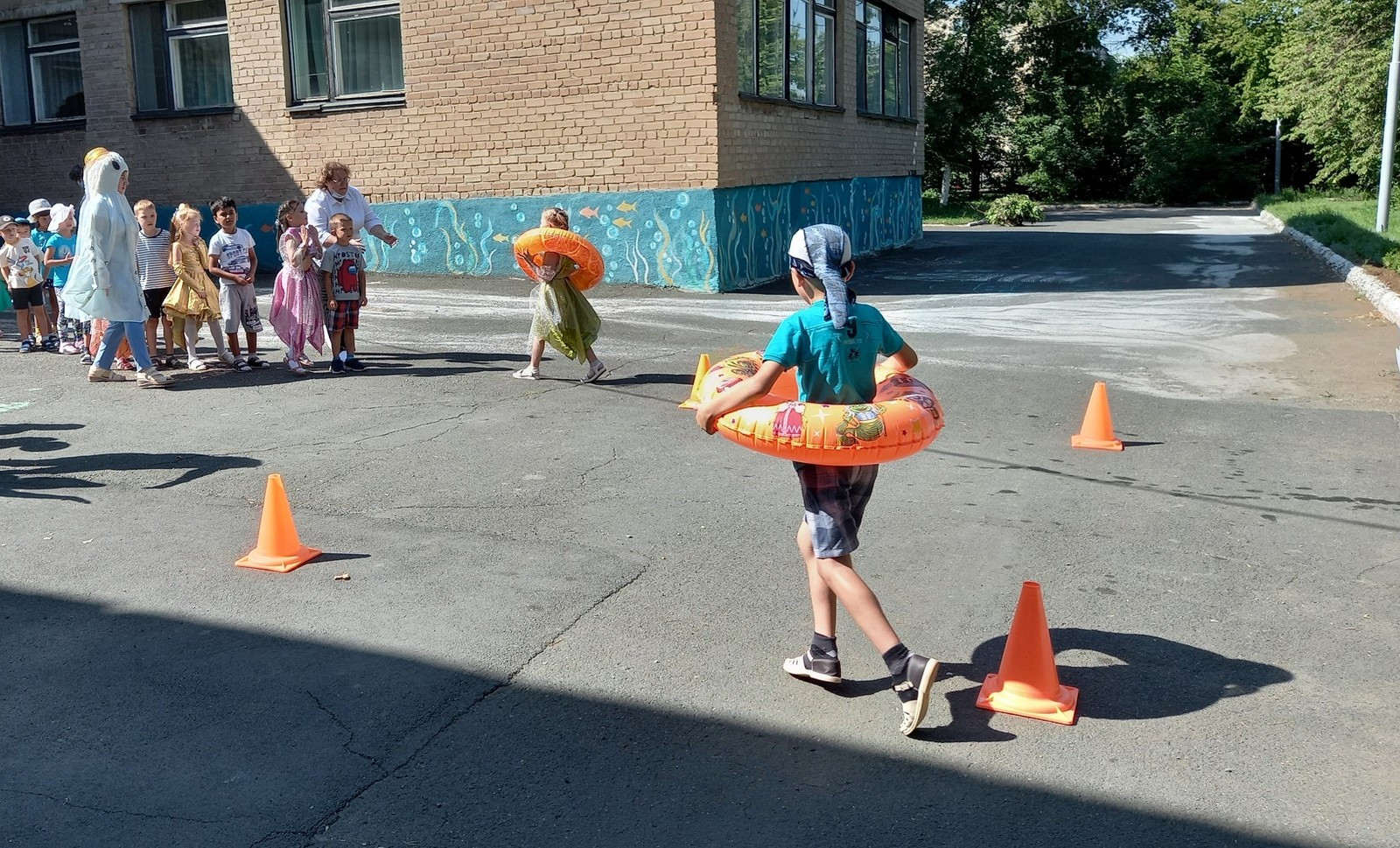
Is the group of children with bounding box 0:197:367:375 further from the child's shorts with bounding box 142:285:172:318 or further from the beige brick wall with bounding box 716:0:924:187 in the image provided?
the beige brick wall with bounding box 716:0:924:187

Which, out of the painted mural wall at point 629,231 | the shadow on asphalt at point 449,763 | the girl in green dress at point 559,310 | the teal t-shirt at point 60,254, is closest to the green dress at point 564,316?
the girl in green dress at point 559,310

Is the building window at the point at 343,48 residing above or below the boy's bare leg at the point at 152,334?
above

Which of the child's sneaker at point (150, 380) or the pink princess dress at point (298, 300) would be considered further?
the pink princess dress at point (298, 300)

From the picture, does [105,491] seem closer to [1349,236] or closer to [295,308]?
[295,308]

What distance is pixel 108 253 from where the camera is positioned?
9.70 meters

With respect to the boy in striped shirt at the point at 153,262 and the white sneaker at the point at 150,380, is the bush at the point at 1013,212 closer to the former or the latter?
the boy in striped shirt at the point at 153,262

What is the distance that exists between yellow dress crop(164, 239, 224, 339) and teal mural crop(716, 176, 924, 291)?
7457mm

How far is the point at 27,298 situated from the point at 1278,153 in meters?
47.6

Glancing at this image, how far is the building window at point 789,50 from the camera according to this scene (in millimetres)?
17562

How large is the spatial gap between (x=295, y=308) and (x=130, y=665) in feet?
21.3

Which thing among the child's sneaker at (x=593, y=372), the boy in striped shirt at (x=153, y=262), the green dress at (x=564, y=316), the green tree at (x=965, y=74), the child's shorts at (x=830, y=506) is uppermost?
the green tree at (x=965, y=74)

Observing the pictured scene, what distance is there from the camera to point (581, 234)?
58.0ft

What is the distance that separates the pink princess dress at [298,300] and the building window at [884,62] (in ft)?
48.4

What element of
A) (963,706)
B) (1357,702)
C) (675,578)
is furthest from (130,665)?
(1357,702)
